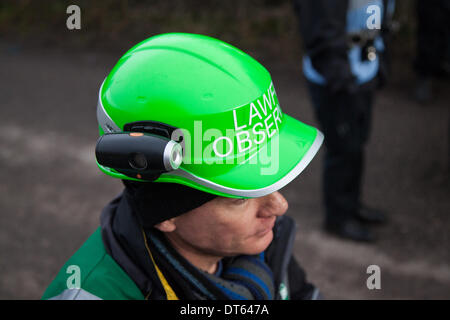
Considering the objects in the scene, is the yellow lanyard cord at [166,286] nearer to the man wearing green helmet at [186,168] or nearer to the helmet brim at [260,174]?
the man wearing green helmet at [186,168]

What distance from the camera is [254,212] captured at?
1868 millimetres

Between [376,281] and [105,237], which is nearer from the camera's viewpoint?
[105,237]

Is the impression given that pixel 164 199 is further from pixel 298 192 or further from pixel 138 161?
pixel 298 192

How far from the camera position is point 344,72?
3.57m

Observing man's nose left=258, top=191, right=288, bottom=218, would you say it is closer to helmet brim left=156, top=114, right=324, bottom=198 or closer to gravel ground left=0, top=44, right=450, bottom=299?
helmet brim left=156, top=114, right=324, bottom=198

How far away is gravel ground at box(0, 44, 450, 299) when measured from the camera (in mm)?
3992

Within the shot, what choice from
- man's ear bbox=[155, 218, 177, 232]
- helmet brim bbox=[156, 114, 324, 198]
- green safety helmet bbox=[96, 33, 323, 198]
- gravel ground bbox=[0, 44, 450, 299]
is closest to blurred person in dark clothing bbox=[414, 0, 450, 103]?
gravel ground bbox=[0, 44, 450, 299]

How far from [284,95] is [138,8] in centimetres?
385

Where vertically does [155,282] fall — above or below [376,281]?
above

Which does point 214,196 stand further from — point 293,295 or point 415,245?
point 415,245

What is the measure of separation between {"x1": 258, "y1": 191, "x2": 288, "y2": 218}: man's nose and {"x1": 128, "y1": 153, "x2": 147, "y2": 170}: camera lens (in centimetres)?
46

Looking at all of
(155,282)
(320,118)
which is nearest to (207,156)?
(155,282)

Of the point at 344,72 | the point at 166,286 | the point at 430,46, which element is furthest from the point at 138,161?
the point at 430,46

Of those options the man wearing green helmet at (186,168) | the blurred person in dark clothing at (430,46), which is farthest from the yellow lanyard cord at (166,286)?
the blurred person in dark clothing at (430,46)
